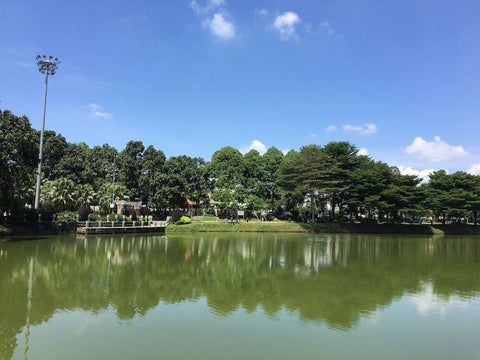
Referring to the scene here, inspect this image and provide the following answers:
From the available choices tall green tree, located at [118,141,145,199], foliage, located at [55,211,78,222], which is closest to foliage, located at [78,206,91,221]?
foliage, located at [55,211,78,222]

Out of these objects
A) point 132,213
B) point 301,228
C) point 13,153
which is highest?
point 13,153

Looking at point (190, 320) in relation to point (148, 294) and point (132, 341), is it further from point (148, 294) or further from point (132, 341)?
point (148, 294)

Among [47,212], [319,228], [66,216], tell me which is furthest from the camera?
[319,228]

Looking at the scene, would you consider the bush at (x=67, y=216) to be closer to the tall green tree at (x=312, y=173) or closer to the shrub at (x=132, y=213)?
the shrub at (x=132, y=213)

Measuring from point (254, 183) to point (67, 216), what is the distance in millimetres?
28044

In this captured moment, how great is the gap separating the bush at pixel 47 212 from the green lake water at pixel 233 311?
61.9 feet

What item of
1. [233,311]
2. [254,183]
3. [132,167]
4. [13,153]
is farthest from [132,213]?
[233,311]

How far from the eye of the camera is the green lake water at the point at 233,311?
21.5ft

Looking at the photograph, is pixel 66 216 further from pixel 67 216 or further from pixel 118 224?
pixel 118 224

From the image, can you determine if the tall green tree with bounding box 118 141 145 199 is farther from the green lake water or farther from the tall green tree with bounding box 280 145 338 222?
the green lake water

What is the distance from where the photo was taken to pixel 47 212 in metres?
33.6

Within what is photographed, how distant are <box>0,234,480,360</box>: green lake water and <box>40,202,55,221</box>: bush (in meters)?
18.9

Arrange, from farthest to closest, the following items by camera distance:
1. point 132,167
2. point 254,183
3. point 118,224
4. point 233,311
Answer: point 254,183 → point 132,167 → point 118,224 → point 233,311

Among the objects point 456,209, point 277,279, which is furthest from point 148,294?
point 456,209
